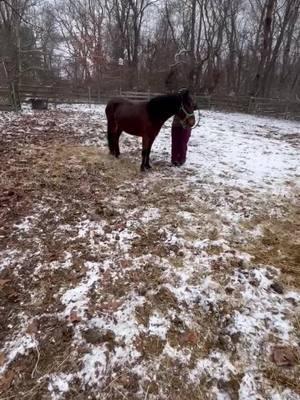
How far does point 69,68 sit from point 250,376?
2678cm

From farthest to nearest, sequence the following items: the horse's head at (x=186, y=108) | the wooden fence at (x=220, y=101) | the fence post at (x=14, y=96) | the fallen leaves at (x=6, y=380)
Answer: the wooden fence at (x=220, y=101), the fence post at (x=14, y=96), the horse's head at (x=186, y=108), the fallen leaves at (x=6, y=380)

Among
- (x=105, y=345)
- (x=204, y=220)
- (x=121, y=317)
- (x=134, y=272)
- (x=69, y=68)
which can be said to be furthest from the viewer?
(x=69, y=68)

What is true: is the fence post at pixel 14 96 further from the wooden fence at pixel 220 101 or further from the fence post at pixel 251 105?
the fence post at pixel 251 105

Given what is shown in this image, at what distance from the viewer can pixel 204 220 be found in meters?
3.80

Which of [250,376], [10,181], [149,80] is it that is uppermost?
[149,80]

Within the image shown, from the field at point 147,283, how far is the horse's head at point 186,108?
98cm

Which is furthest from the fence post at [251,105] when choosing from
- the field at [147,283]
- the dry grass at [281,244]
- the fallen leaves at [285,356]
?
the fallen leaves at [285,356]

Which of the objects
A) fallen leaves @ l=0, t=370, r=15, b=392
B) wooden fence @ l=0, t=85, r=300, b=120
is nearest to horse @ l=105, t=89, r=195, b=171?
fallen leaves @ l=0, t=370, r=15, b=392

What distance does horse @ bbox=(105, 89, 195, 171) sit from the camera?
4.91m

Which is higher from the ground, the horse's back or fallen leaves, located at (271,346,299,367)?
the horse's back

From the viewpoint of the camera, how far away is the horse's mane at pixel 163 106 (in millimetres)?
4875

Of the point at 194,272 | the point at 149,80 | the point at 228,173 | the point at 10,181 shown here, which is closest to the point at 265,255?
the point at 194,272

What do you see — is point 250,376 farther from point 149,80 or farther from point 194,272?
point 149,80

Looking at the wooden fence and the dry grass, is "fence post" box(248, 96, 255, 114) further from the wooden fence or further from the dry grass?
the dry grass
